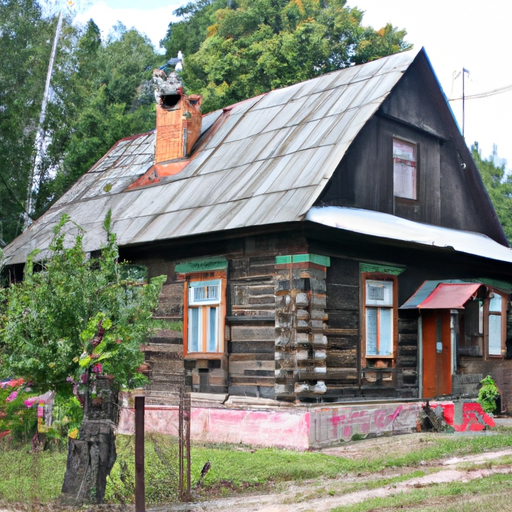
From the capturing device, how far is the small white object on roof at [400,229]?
13.4 meters

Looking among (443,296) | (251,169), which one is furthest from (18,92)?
(443,296)

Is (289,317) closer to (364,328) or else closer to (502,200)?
(364,328)

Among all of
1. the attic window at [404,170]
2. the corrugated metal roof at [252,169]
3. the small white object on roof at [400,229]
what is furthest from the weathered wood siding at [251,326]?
the attic window at [404,170]

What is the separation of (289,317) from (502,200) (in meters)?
32.3

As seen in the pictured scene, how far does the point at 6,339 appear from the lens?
8852 millimetres

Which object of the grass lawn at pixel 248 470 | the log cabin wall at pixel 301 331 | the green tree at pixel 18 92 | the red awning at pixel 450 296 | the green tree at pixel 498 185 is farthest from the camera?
the green tree at pixel 498 185

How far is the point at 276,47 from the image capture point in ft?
106

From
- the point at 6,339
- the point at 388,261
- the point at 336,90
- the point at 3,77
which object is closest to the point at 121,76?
the point at 3,77

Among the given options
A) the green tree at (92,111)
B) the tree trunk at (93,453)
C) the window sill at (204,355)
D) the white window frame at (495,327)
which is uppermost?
the green tree at (92,111)

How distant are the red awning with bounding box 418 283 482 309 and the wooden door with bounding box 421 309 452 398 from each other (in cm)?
47

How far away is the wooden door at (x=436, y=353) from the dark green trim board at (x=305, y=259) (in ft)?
9.04

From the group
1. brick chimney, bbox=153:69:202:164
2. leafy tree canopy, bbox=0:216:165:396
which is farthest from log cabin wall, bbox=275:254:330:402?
brick chimney, bbox=153:69:202:164

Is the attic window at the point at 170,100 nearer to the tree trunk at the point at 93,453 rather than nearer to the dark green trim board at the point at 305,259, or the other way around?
the dark green trim board at the point at 305,259

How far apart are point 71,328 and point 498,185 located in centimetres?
3902
